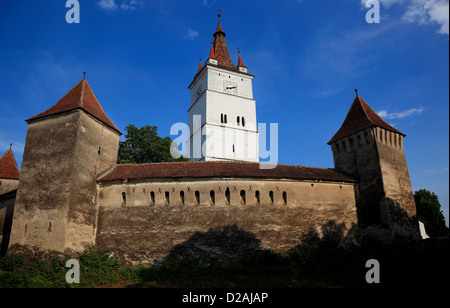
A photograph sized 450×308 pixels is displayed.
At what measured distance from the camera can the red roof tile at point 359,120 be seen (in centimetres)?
2411

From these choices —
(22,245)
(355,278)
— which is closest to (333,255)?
(355,278)

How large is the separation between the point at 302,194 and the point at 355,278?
594 cm

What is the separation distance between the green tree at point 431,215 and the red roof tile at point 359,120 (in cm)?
1844

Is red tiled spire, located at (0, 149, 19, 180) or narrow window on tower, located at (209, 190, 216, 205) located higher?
red tiled spire, located at (0, 149, 19, 180)

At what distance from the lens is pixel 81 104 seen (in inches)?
813

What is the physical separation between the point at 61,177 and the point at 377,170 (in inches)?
790

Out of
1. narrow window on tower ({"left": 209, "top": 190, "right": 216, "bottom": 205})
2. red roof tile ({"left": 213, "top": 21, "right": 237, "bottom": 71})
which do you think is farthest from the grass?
red roof tile ({"left": 213, "top": 21, "right": 237, "bottom": 71})

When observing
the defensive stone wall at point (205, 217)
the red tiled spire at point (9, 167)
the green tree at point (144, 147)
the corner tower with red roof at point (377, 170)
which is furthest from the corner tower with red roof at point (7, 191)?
the corner tower with red roof at point (377, 170)

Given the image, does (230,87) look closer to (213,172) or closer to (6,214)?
(213,172)

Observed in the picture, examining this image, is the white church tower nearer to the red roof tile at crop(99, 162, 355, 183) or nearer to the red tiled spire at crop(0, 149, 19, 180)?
the red roof tile at crop(99, 162, 355, 183)

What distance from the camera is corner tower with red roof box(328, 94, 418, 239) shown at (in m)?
21.7

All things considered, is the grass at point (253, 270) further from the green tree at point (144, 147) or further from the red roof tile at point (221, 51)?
the red roof tile at point (221, 51)

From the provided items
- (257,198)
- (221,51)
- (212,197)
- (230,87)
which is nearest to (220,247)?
(212,197)

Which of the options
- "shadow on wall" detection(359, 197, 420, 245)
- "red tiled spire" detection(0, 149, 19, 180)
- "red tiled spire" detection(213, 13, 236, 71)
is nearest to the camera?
"shadow on wall" detection(359, 197, 420, 245)
